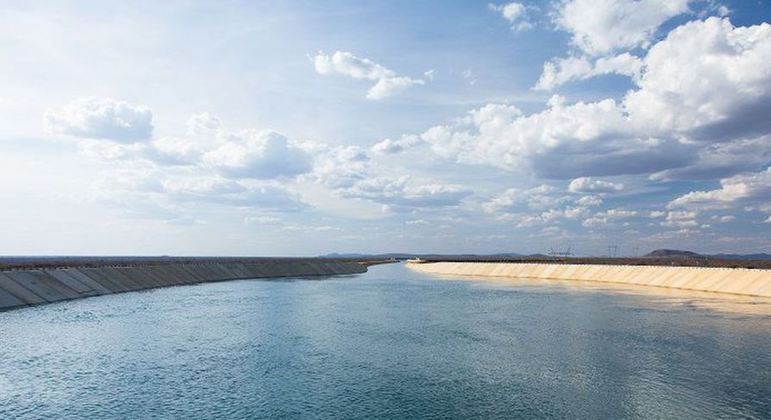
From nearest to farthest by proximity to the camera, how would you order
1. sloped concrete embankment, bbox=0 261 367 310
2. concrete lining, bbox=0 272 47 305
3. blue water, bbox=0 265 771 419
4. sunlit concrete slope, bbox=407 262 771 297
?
1. blue water, bbox=0 265 771 419
2. concrete lining, bbox=0 272 47 305
3. sloped concrete embankment, bbox=0 261 367 310
4. sunlit concrete slope, bbox=407 262 771 297

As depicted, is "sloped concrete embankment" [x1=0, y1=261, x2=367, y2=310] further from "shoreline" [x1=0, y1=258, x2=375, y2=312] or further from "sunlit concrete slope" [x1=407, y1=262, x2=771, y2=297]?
"sunlit concrete slope" [x1=407, y1=262, x2=771, y2=297]

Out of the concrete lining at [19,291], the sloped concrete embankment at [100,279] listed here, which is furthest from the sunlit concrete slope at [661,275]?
the concrete lining at [19,291]

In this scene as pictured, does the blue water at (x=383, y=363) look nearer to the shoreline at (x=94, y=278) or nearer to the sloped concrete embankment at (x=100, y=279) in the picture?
the sloped concrete embankment at (x=100, y=279)

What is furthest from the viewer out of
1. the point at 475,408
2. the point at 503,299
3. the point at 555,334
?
the point at 503,299

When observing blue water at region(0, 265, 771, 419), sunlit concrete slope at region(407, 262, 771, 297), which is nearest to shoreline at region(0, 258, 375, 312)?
blue water at region(0, 265, 771, 419)

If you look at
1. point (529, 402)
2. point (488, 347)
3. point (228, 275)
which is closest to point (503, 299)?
point (488, 347)

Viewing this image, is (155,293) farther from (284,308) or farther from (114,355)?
(114,355)

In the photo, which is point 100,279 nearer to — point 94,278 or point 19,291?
point 94,278
